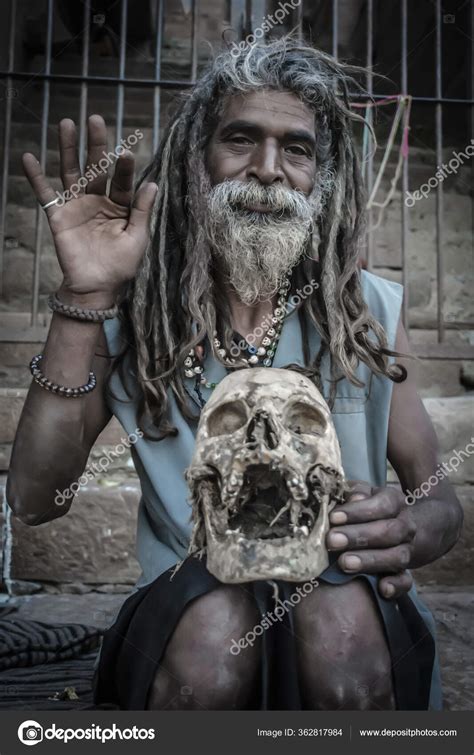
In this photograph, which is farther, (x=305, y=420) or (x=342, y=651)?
(x=305, y=420)

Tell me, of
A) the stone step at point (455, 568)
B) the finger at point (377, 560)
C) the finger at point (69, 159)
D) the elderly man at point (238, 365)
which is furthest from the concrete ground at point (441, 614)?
the finger at point (69, 159)

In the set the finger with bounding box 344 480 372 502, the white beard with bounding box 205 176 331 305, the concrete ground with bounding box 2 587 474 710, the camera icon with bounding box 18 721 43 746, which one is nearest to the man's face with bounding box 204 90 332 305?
the white beard with bounding box 205 176 331 305

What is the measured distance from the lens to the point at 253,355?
6.24 feet

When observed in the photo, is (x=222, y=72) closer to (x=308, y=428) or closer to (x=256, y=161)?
(x=256, y=161)

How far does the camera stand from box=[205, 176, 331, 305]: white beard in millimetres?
1966

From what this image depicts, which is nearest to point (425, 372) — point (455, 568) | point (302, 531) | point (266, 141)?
point (455, 568)

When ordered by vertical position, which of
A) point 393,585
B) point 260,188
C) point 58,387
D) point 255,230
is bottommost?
point 393,585

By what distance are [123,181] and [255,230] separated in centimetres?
42

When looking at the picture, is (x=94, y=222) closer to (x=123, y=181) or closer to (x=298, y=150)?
(x=123, y=181)

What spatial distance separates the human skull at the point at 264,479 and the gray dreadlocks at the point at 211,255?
0.30m

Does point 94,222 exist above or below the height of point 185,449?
above

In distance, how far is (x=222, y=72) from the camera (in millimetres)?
2039

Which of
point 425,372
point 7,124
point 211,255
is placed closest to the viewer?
point 211,255

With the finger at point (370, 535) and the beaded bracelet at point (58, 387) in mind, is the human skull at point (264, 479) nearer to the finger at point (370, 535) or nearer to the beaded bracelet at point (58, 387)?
the finger at point (370, 535)
